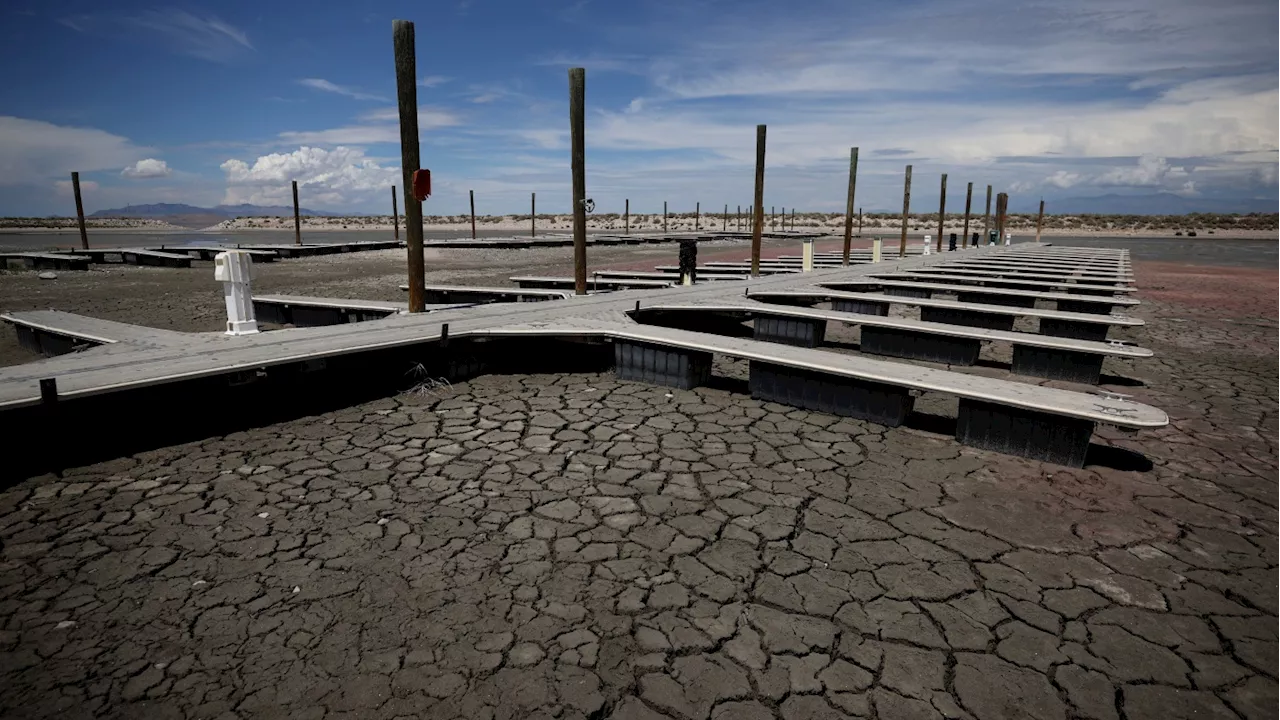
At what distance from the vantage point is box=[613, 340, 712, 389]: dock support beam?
6.45 m

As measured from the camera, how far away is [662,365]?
6570mm

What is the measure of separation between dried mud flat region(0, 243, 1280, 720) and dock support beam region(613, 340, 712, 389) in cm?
124

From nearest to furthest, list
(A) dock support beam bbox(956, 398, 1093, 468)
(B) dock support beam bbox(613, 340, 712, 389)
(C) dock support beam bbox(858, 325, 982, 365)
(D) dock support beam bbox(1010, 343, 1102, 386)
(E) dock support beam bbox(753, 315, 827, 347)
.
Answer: (A) dock support beam bbox(956, 398, 1093, 468), (B) dock support beam bbox(613, 340, 712, 389), (D) dock support beam bbox(1010, 343, 1102, 386), (C) dock support beam bbox(858, 325, 982, 365), (E) dock support beam bbox(753, 315, 827, 347)

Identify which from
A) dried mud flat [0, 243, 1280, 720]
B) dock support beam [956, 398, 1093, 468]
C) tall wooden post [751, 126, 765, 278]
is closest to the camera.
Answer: dried mud flat [0, 243, 1280, 720]

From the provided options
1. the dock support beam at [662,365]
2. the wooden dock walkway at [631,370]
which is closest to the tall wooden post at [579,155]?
the wooden dock walkway at [631,370]

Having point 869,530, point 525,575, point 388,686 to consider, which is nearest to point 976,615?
point 869,530

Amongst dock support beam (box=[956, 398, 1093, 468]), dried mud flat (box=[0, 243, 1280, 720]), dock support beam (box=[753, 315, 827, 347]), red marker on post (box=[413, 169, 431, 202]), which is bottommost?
dried mud flat (box=[0, 243, 1280, 720])

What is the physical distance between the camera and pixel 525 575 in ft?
10.3

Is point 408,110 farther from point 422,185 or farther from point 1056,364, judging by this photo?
point 1056,364

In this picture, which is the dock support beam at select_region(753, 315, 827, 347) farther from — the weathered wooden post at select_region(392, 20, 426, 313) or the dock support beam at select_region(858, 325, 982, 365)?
the weathered wooden post at select_region(392, 20, 426, 313)

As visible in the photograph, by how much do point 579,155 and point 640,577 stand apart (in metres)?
7.27

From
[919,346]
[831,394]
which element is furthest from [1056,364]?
[831,394]

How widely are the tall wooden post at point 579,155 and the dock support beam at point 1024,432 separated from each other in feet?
17.9

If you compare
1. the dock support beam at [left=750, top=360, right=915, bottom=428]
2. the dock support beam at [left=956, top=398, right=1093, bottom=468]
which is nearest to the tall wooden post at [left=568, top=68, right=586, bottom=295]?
the dock support beam at [left=750, top=360, right=915, bottom=428]
